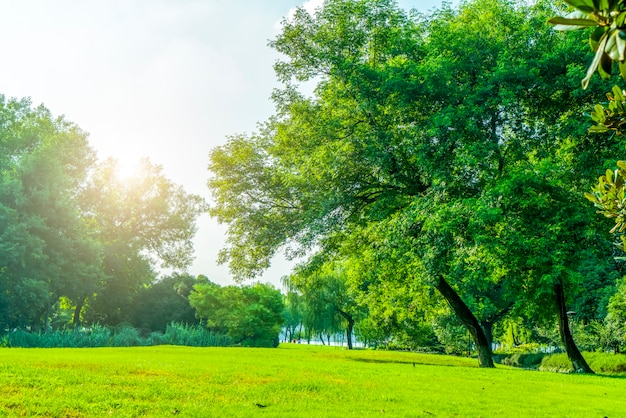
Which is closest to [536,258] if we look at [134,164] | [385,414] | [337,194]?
[337,194]

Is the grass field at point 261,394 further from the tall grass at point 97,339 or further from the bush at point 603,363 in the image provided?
the tall grass at point 97,339

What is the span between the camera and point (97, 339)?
1139 inches

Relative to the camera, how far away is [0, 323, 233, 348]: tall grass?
27641 mm

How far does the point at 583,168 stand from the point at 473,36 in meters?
6.73

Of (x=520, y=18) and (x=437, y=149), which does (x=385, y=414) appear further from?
(x=520, y=18)

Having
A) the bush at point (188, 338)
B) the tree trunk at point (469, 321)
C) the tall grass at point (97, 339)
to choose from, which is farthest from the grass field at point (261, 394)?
the bush at point (188, 338)

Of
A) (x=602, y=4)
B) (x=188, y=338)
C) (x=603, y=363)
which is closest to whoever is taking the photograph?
(x=602, y=4)

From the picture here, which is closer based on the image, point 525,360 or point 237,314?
point 525,360

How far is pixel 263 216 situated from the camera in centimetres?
2259

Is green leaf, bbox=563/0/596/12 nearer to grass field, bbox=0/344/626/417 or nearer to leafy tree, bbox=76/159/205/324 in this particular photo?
grass field, bbox=0/344/626/417

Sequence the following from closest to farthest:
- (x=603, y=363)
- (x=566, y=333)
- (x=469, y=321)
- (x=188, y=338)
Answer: (x=566, y=333), (x=469, y=321), (x=603, y=363), (x=188, y=338)

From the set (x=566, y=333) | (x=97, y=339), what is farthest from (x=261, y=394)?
→ (x=97, y=339)

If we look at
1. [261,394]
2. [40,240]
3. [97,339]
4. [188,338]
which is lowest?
[261,394]

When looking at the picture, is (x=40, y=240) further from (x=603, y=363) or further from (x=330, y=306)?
(x=603, y=363)
